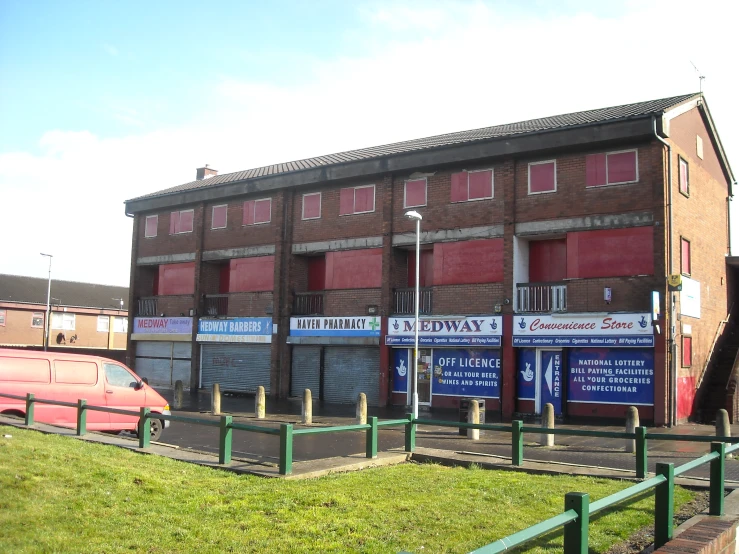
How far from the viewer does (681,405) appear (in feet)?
70.8

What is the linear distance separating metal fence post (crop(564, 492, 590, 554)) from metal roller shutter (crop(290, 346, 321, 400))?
24593mm

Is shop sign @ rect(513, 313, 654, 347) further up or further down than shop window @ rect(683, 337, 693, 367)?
further up

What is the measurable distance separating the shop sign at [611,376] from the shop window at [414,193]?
7.87 meters

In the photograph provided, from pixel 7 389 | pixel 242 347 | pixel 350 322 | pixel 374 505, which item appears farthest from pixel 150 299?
pixel 374 505

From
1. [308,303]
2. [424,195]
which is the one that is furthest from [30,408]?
[308,303]

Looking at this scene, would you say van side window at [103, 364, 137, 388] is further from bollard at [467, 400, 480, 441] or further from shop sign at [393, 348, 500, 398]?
shop sign at [393, 348, 500, 398]

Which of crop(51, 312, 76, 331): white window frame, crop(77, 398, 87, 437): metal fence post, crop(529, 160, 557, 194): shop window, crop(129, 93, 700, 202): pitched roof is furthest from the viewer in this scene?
crop(51, 312, 76, 331): white window frame

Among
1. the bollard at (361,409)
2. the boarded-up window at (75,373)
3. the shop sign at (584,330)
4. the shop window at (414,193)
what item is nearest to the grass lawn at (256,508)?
the boarded-up window at (75,373)

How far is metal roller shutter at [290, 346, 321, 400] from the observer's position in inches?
1144

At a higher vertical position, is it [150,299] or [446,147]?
[446,147]

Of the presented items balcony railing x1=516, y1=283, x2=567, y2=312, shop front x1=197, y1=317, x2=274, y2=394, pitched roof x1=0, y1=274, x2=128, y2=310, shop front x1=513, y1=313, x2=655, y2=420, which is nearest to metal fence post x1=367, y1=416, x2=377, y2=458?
shop front x1=513, y1=313, x2=655, y2=420

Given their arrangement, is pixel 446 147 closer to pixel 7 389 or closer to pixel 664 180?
pixel 664 180

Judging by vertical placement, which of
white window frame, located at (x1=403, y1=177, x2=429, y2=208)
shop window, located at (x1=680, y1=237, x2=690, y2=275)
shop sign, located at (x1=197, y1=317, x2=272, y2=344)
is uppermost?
white window frame, located at (x1=403, y1=177, x2=429, y2=208)

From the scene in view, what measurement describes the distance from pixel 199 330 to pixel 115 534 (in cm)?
2718
